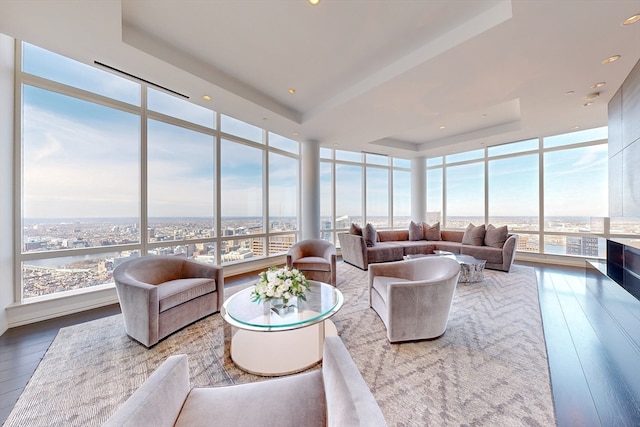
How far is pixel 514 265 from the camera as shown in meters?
5.21

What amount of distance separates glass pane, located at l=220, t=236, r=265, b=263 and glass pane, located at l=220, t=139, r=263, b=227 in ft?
0.94

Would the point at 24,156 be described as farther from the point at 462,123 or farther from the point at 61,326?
the point at 462,123

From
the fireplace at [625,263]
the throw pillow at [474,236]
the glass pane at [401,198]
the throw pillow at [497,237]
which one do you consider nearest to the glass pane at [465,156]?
the glass pane at [401,198]

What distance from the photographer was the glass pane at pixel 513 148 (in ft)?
19.2

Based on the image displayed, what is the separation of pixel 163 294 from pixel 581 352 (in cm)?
395

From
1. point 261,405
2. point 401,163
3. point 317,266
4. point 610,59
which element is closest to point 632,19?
point 610,59

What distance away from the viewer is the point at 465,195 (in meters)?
7.04

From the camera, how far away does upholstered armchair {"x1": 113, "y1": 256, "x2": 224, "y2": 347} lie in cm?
222

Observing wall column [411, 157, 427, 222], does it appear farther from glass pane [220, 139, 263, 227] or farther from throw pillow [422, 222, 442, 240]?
glass pane [220, 139, 263, 227]

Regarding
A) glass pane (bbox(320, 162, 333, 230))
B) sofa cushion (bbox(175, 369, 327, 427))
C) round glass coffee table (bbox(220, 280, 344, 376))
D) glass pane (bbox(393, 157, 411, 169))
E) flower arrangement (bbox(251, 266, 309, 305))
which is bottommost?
round glass coffee table (bbox(220, 280, 344, 376))

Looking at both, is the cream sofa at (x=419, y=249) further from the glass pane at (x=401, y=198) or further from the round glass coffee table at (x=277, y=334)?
the round glass coffee table at (x=277, y=334)

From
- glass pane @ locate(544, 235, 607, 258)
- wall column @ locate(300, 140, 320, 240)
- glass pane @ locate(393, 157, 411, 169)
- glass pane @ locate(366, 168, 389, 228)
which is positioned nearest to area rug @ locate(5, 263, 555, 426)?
wall column @ locate(300, 140, 320, 240)

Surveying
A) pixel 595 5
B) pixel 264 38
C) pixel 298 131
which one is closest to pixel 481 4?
pixel 595 5

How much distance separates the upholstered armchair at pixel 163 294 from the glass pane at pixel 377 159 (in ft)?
18.5
